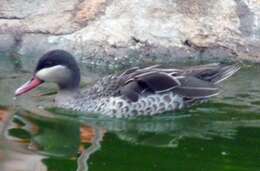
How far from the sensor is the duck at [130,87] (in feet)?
32.2

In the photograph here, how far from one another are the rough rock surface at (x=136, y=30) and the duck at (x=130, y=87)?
1414 millimetres

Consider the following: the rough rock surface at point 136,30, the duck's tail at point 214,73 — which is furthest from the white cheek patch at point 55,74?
the rough rock surface at point 136,30

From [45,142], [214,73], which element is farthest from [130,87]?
[45,142]

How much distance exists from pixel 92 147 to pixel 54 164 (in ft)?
1.93

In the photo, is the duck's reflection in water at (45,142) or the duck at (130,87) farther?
the duck at (130,87)

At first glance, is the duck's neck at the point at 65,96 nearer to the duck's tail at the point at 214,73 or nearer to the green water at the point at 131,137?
the green water at the point at 131,137

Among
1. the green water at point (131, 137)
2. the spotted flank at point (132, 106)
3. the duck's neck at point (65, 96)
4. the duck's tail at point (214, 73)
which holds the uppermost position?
the duck's tail at point (214, 73)

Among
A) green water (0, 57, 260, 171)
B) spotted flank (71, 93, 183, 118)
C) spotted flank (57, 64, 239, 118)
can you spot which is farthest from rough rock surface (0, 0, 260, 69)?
spotted flank (71, 93, 183, 118)

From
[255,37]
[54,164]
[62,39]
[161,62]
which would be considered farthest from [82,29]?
[54,164]

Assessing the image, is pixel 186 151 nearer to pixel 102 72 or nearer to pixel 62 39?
pixel 102 72

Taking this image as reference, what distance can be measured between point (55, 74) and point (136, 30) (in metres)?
1.98

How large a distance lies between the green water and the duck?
0.35ft

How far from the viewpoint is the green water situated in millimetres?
8219

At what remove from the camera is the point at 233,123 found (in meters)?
9.47
